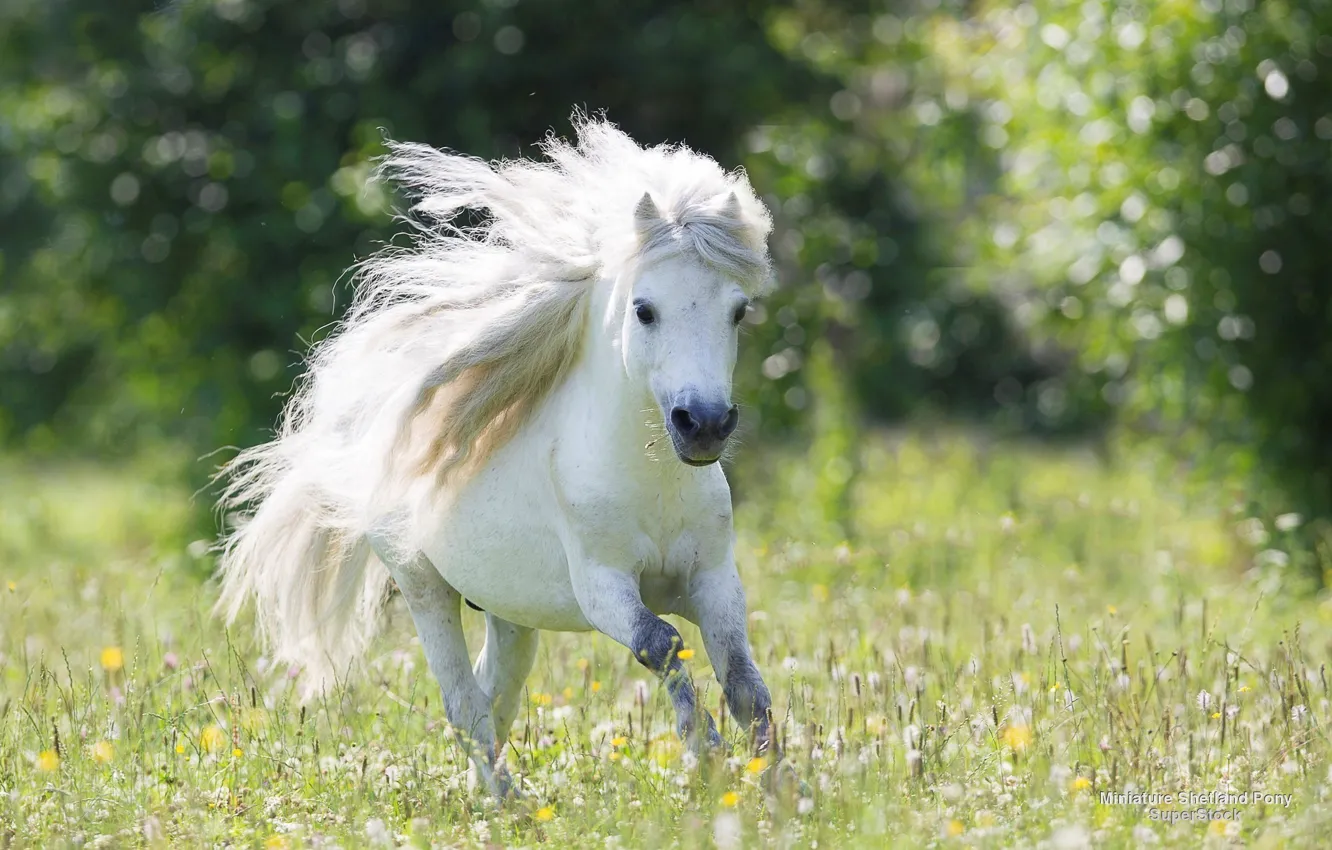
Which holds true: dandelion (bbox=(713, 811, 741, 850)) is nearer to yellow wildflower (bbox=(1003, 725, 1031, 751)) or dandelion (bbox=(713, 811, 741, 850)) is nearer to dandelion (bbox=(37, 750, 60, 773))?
yellow wildflower (bbox=(1003, 725, 1031, 751))

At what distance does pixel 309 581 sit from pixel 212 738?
79 centimetres

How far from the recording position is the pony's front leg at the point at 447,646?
5242 mm

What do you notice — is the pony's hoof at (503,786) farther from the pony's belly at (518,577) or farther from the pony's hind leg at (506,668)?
the pony's hind leg at (506,668)

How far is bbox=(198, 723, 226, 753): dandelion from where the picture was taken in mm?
5102

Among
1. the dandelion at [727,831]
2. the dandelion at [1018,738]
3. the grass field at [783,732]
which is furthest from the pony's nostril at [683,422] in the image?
the dandelion at [1018,738]

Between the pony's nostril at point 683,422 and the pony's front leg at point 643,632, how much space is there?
559 mm

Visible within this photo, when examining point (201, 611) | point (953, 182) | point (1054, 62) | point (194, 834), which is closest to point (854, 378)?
point (953, 182)

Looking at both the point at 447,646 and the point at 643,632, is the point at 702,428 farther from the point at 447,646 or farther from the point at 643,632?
the point at 447,646

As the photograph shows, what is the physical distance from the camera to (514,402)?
16.6 feet

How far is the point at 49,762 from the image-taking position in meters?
4.37

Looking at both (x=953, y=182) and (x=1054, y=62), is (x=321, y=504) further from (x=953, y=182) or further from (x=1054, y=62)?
(x=953, y=182)

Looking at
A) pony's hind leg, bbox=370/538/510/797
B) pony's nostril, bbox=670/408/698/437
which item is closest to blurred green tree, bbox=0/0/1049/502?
pony's hind leg, bbox=370/538/510/797

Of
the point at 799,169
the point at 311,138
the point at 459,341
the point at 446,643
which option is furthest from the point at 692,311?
the point at 799,169

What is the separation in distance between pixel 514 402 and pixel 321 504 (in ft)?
3.54
